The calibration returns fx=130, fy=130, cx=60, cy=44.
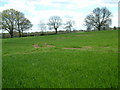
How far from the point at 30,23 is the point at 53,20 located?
23.1 meters

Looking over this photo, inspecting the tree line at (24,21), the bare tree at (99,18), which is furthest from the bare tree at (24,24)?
the bare tree at (99,18)

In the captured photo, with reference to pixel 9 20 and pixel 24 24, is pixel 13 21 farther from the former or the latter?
pixel 24 24

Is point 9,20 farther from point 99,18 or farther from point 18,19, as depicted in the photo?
point 99,18

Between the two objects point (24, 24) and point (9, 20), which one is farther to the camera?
point (24, 24)

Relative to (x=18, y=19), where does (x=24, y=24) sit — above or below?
below

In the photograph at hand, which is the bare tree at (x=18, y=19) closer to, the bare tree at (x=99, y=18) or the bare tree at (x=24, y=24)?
the bare tree at (x=24, y=24)

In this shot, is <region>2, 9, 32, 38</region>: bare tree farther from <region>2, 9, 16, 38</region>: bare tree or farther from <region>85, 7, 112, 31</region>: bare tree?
<region>85, 7, 112, 31</region>: bare tree

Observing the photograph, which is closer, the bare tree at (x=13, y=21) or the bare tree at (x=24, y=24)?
the bare tree at (x=13, y=21)

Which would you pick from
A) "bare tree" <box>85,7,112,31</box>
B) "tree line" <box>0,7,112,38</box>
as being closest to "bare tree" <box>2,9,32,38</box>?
"tree line" <box>0,7,112,38</box>

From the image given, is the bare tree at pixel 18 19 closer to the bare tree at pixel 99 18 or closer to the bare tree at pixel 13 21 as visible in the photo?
the bare tree at pixel 13 21

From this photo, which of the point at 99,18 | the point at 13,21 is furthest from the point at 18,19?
the point at 99,18

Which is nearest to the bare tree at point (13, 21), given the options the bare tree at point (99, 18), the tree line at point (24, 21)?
the tree line at point (24, 21)

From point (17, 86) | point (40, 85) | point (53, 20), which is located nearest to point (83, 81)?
point (40, 85)

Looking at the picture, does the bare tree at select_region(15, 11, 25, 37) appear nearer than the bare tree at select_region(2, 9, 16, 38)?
No
